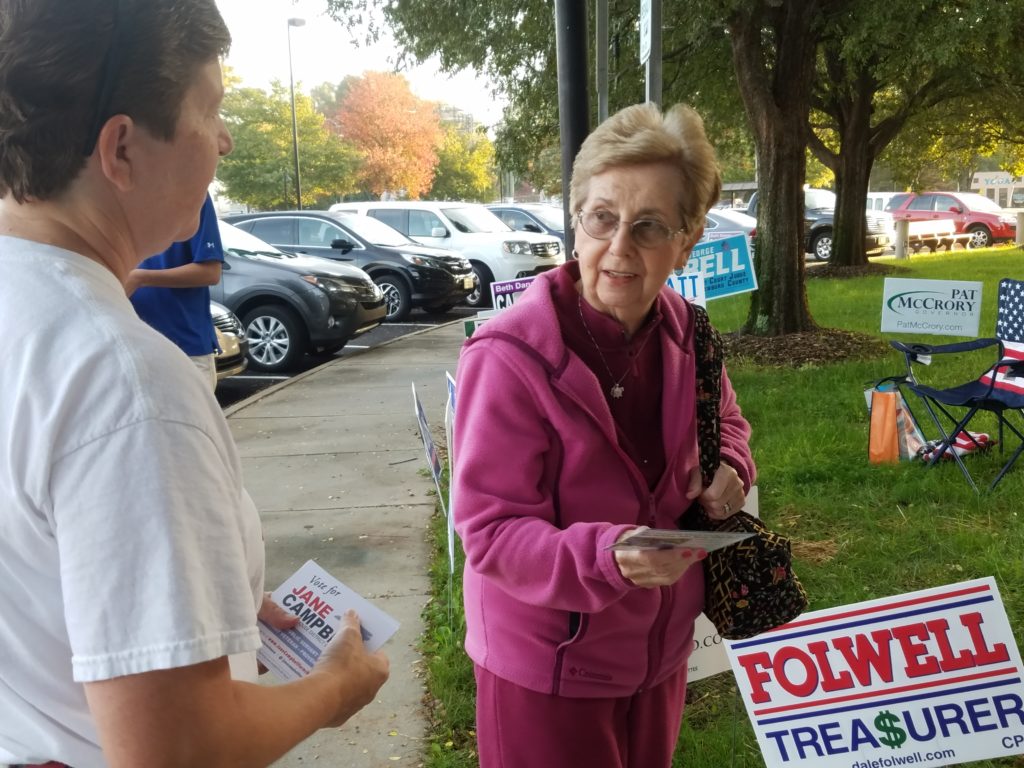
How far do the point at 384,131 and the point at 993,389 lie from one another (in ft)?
156

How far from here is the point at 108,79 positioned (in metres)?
0.97

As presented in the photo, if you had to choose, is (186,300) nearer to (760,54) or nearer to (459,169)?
(760,54)

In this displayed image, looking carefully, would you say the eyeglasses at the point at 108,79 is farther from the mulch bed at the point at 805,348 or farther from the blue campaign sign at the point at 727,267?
the mulch bed at the point at 805,348

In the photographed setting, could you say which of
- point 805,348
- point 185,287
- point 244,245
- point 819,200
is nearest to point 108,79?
point 185,287

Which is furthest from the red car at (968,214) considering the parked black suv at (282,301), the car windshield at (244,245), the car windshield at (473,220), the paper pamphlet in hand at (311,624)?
the paper pamphlet in hand at (311,624)

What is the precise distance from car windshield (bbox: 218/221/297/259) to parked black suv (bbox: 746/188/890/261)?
16.1m

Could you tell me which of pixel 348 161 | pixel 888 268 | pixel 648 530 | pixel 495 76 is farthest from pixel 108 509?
pixel 348 161

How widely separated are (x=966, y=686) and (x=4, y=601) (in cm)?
221

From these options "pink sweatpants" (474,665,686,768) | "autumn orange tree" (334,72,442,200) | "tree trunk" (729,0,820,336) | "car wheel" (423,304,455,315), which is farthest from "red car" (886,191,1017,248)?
"autumn orange tree" (334,72,442,200)

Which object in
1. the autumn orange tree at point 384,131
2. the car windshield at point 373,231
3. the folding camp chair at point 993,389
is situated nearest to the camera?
the folding camp chair at point 993,389

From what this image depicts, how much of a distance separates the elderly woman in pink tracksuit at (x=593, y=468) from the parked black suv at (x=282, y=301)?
8.38m

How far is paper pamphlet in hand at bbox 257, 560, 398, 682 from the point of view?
58.9 inches

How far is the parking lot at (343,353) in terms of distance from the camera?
31.4 ft

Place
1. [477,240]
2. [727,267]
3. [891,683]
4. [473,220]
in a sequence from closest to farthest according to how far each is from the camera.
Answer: [891,683] < [727,267] < [477,240] < [473,220]
